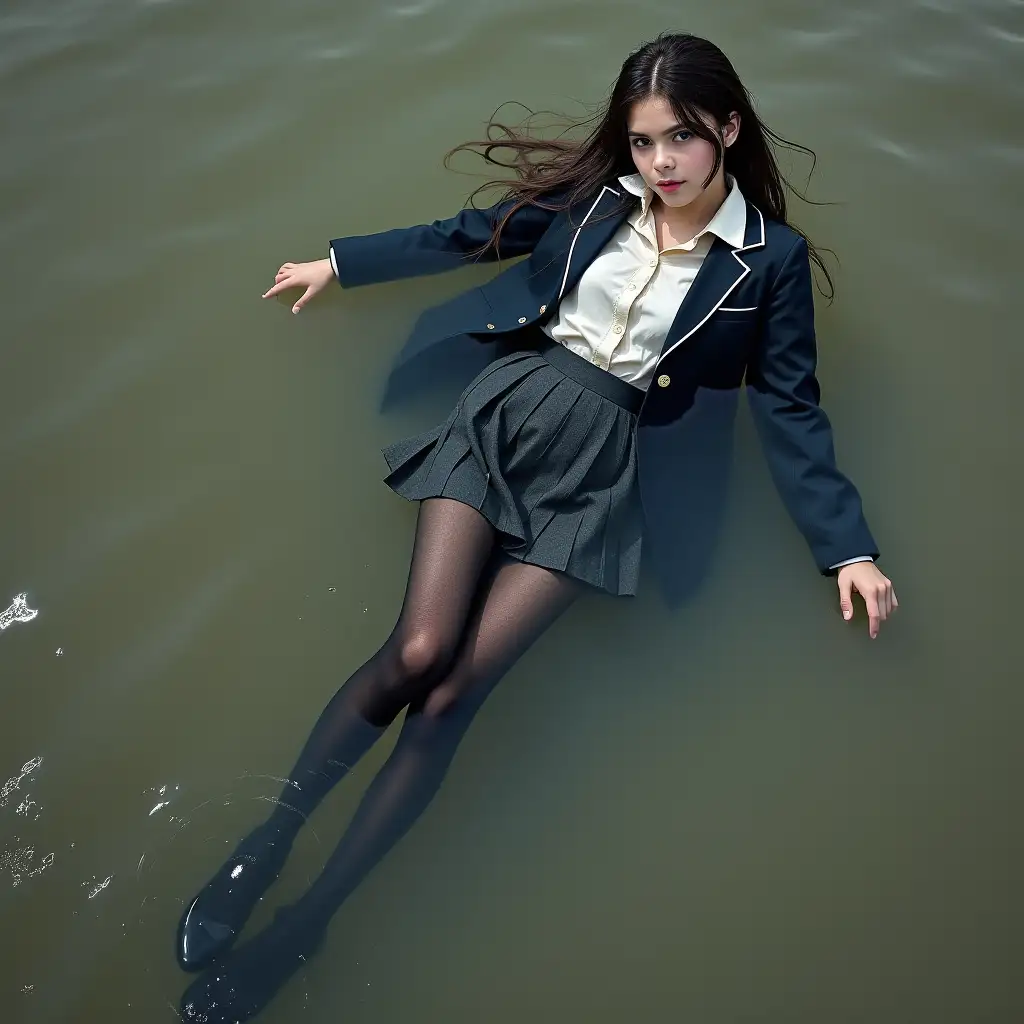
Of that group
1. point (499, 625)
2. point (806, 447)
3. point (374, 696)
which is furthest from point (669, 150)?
point (374, 696)

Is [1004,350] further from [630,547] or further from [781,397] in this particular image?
[630,547]

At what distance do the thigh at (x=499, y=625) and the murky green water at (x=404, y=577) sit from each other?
0.35 meters

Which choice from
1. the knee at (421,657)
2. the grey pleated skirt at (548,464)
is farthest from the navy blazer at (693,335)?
the knee at (421,657)

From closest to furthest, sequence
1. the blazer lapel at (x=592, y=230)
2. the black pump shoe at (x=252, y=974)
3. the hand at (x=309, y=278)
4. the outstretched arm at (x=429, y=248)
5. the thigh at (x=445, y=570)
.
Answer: the black pump shoe at (x=252, y=974) → the thigh at (x=445, y=570) → the blazer lapel at (x=592, y=230) → the outstretched arm at (x=429, y=248) → the hand at (x=309, y=278)

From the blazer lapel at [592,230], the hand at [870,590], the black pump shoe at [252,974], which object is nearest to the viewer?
the black pump shoe at [252,974]

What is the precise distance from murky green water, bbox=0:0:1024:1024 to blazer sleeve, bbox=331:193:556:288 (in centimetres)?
42

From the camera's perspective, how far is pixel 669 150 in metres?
2.92

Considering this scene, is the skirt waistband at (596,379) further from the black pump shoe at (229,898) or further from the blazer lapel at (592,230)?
the black pump shoe at (229,898)

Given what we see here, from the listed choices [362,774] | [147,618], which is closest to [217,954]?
[362,774]

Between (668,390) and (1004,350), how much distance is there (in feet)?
5.22

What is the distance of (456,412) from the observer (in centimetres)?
326

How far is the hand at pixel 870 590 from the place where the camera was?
307 centimetres

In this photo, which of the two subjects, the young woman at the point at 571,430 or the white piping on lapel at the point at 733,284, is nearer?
the young woman at the point at 571,430

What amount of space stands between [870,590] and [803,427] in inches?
20.6
